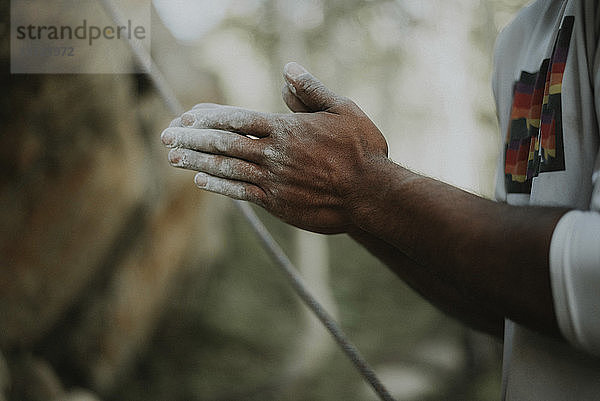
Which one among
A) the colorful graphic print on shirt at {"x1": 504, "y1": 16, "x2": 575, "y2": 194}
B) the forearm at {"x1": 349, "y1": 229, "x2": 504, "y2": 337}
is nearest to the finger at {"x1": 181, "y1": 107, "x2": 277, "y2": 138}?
the forearm at {"x1": 349, "y1": 229, "x2": 504, "y2": 337}

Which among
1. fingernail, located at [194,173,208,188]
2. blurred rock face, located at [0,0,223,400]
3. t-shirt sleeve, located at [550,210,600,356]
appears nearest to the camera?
t-shirt sleeve, located at [550,210,600,356]

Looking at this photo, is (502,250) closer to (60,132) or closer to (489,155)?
(60,132)

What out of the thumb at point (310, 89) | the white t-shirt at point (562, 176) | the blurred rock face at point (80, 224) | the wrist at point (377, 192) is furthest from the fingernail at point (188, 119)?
the blurred rock face at point (80, 224)

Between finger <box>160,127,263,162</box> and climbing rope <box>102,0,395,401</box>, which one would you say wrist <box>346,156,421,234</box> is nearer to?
finger <box>160,127,263,162</box>

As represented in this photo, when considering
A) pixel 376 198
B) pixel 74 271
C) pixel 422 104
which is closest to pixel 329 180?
pixel 376 198

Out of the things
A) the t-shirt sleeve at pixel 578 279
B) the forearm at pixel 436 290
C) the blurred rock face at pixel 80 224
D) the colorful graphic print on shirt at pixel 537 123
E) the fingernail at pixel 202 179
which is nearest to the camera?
the t-shirt sleeve at pixel 578 279

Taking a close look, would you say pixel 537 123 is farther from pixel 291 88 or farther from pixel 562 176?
pixel 291 88

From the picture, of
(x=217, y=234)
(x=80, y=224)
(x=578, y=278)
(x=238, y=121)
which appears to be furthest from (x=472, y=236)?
(x=217, y=234)

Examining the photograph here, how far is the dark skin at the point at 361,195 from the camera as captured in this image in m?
0.57

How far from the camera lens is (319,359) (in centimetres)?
473

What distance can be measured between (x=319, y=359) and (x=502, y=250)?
4421 mm

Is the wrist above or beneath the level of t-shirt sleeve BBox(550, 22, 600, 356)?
above

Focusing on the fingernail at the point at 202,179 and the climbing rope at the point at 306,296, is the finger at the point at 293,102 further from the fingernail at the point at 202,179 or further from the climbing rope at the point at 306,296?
the climbing rope at the point at 306,296

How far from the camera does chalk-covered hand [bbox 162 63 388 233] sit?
740 millimetres
